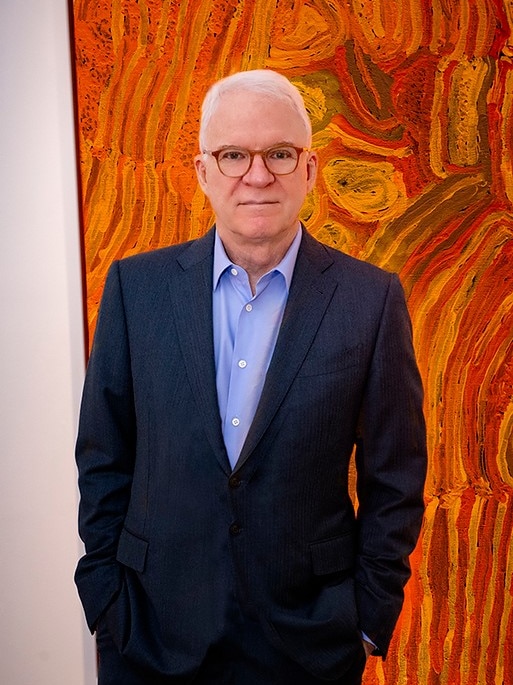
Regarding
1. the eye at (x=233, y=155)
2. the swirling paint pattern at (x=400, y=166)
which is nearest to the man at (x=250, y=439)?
the eye at (x=233, y=155)

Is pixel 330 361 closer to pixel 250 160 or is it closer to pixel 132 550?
pixel 250 160

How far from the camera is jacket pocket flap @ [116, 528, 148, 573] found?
1.58m

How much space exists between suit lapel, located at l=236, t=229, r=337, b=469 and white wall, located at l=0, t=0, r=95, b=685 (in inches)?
32.6

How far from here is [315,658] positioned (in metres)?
1.54

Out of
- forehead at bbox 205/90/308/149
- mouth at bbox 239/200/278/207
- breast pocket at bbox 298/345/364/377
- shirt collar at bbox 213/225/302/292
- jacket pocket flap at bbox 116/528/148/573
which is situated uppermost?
forehead at bbox 205/90/308/149

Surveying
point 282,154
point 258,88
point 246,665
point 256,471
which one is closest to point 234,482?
point 256,471

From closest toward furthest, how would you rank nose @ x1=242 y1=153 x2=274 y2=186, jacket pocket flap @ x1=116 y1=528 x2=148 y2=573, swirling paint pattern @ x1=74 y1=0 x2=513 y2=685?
nose @ x1=242 y1=153 x2=274 y2=186
jacket pocket flap @ x1=116 y1=528 x2=148 y2=573
swirling paint pattern @ x1=74 y1=0 x2=513 y2=685

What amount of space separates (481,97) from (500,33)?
0.17 metres

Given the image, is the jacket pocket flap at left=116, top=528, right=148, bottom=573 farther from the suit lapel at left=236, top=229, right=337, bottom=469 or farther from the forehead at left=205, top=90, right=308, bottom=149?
the forehead at left=205, top=90, right=308, bottom=149

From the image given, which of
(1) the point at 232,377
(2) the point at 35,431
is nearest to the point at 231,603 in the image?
(1) the point at 232,377

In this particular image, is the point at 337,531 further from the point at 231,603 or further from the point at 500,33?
the point at 500,33

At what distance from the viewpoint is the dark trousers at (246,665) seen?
1.55 metres

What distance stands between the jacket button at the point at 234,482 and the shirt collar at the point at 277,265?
394 mm

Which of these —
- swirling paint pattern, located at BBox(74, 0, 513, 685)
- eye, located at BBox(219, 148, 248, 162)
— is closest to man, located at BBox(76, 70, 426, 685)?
eye, located at BBox(219, 148, 248, 162)
